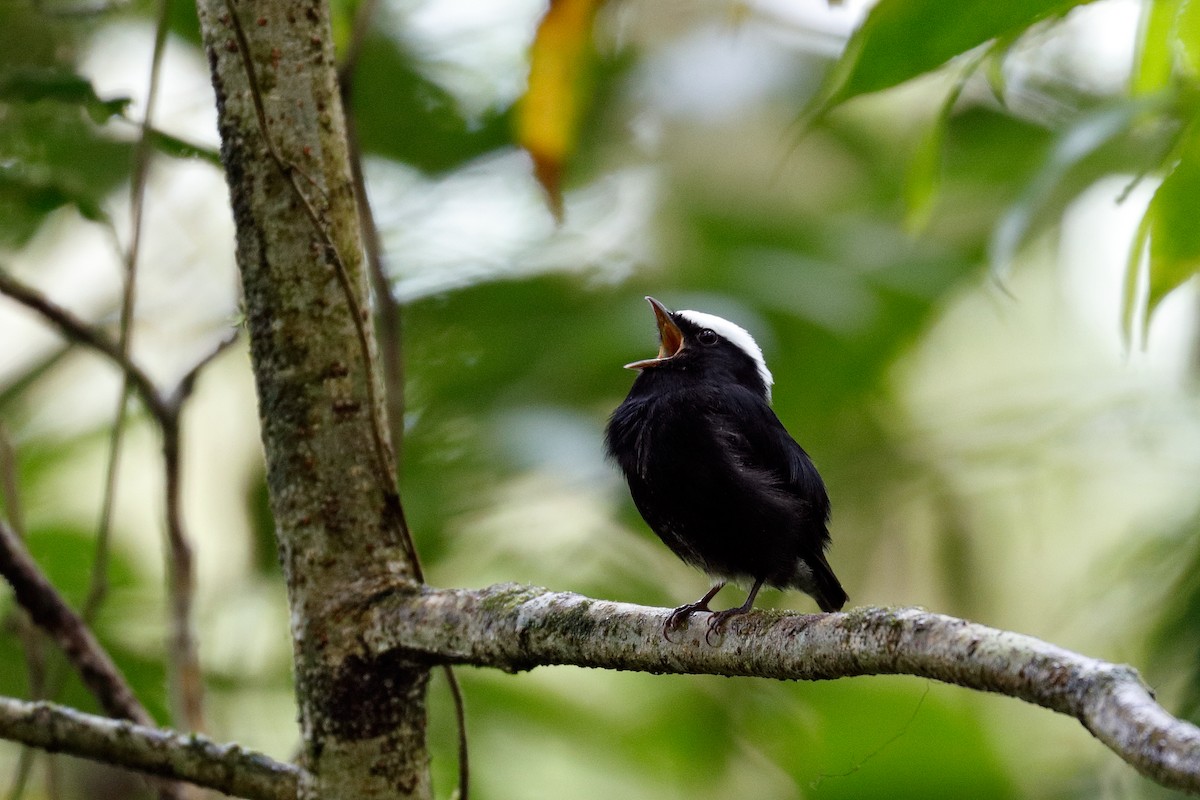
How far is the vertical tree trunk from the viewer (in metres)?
2.17

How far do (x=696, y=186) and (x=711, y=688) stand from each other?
278cm

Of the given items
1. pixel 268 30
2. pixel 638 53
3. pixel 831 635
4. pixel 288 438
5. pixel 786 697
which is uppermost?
pixel 638 53

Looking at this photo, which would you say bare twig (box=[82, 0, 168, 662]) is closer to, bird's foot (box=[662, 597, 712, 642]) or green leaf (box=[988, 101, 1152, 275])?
bird's foot (box=[662, 597, 712, 642])

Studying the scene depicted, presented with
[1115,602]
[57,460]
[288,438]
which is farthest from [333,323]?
[57,460]

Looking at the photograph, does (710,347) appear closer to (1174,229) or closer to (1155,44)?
(1155,44)

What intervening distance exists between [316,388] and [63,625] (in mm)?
914

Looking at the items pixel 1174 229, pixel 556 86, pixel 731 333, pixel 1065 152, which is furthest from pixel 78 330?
pixel 1065 152

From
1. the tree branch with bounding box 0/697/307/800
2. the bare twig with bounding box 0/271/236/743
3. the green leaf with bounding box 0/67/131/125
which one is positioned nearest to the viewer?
the tree branch with bounding box 0/697/307/800

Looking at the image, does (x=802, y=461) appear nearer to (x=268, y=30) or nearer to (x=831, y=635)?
(x=831, y=635)

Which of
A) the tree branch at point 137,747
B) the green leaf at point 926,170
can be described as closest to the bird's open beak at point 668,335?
the green leaf at point 926,170

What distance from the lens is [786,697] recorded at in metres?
4.92

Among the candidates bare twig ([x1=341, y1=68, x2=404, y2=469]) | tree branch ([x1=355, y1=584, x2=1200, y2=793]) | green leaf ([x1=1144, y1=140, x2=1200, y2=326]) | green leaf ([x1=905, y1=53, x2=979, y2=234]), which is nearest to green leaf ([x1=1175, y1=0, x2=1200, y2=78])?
green leaf ([x1=1144, y1=140, x2=1200, y2=326])

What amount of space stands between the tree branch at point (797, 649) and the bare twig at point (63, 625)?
2.82 ft

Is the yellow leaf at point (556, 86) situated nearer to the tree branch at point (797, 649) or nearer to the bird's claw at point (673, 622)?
the tree branch at point (797, 649)
